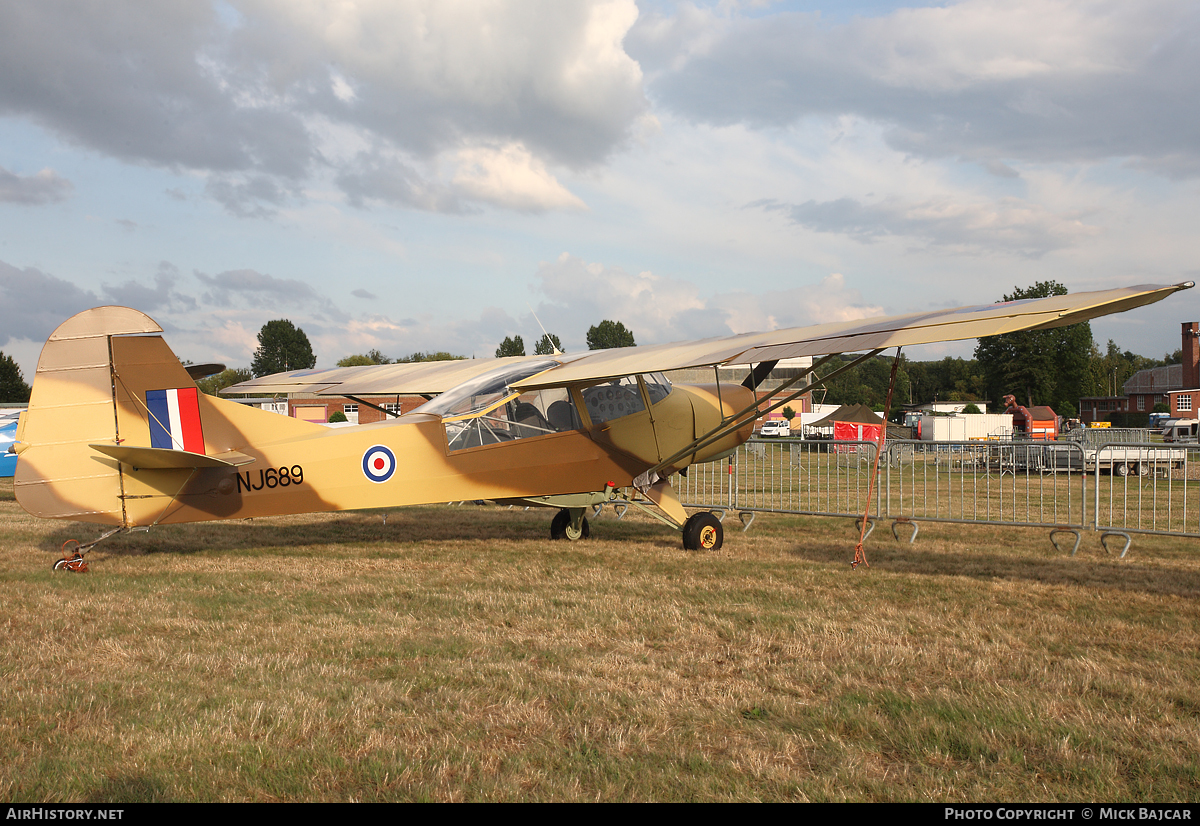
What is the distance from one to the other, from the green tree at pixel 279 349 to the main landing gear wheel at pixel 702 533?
10238 cm

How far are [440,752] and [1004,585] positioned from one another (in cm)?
525

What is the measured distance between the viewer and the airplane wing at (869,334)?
5.39 meters

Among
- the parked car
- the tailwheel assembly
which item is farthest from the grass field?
the parked car

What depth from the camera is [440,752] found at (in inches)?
Result: 125

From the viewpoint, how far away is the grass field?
2965 mm

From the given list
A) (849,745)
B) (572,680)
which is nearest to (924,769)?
(849,745)

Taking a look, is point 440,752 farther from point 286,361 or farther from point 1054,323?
point 286,361

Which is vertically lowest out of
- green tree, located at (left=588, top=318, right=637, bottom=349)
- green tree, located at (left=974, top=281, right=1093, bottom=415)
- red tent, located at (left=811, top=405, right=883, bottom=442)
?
red tent, located at (left=811, top=405, right=883, bottom=442)

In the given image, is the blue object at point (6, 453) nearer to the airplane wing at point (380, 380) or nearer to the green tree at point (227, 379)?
the airplane wing at point (380, 380)

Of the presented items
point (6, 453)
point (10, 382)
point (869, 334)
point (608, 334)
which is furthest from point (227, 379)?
point (869, 334)

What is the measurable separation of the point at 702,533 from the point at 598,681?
462 centimetres

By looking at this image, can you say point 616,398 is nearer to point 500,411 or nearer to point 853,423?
point 500,411

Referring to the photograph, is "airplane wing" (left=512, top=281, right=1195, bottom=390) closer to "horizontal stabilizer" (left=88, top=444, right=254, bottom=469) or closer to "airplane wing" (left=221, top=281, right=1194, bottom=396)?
"airplane wing" (left=221, top=281, right=1194, bottom=396)

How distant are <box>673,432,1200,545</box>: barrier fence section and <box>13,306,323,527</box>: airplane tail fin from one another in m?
6.58
